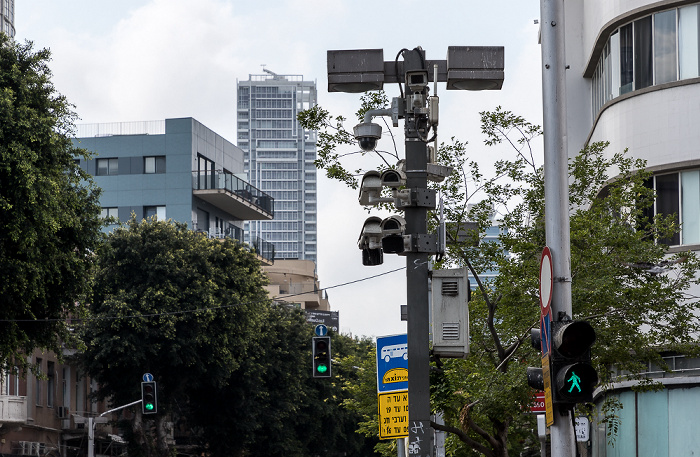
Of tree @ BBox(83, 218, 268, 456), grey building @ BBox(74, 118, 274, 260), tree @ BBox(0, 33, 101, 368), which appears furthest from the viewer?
grey building @ BBox(74, 118, 274, 260)

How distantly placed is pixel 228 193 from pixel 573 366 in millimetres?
69531

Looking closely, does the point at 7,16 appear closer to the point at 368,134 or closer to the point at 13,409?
the point at 13,409

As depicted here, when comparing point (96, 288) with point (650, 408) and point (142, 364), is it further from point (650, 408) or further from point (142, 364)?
point (650, 408)

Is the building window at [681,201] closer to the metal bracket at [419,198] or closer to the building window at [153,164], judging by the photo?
the metal bracket at [419,198]

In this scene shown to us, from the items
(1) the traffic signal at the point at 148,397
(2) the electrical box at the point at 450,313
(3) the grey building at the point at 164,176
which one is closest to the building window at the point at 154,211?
(3) the grey building at the point at 164,176

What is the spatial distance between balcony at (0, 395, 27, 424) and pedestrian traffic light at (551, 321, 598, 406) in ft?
129

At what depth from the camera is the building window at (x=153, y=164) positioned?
253 ft

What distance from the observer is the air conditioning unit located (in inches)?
2154

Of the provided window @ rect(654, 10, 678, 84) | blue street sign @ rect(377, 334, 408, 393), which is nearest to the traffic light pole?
blue street sign @ rect(377, 334, 408, 393)

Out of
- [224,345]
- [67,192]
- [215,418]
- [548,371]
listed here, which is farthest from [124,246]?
[548,371]

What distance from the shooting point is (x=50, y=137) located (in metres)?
27.2

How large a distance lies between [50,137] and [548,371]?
20352 mm

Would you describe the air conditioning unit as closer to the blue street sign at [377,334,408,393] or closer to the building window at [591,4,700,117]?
the building window at [591,4,700,117]

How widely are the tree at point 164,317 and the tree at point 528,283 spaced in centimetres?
2646
